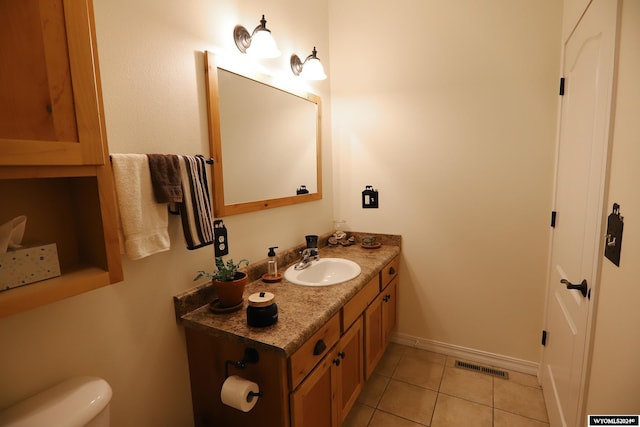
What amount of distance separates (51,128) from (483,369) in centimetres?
273

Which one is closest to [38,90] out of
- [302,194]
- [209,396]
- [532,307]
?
[209,396]

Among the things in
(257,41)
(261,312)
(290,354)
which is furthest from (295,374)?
(257,41)

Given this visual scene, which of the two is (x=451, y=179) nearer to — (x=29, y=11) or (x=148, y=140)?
(x=148, y=140)

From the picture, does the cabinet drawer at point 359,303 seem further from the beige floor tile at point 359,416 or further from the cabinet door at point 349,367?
the beige floor tile at point 359,416

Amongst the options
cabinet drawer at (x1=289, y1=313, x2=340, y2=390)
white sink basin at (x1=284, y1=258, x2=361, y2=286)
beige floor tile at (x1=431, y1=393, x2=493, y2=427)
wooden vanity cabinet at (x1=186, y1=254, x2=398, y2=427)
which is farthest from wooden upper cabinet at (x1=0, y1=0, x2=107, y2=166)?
beige floor tile at (x1=431, y1=393, x2=493, y2=427)

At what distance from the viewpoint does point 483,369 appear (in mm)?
2234

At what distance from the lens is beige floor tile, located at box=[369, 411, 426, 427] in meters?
1.77

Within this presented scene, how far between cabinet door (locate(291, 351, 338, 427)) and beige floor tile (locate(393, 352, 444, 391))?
0.87 meters

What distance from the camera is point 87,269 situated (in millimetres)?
896

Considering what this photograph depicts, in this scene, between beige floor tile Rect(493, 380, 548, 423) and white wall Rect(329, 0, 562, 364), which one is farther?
white wall Rect(329, 0, 562, 364)

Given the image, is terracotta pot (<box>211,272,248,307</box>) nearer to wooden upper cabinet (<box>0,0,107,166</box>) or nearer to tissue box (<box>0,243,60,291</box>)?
tissue box (<box>0,243,60,291</box>)

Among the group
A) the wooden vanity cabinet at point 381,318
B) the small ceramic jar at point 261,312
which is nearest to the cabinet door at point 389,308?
the wooden vanity cabinet at point 381,318

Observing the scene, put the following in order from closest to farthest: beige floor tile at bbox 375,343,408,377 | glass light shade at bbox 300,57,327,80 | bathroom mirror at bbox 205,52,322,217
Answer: bathroom mirror at bbox 205,52,322,217 < glass light shade at bbox 300,57,327,80 < beige floor tile at bbox 375,343,408,377

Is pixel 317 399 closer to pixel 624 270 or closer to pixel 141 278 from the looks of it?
pixel 141 278
